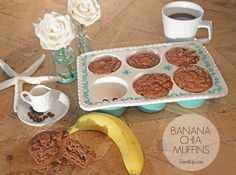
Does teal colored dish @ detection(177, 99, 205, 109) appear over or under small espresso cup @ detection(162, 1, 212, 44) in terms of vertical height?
under

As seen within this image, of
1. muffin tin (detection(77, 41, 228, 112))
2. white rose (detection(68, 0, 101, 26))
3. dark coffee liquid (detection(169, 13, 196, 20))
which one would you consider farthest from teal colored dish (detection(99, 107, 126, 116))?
dark coffee liquid (detection(169, 13, 196, 20))

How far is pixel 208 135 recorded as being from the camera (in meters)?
0.88

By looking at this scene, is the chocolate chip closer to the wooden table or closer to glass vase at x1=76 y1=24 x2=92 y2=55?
the wooden table

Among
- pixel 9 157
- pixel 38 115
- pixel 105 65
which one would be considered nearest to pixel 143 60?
pixel 105 65

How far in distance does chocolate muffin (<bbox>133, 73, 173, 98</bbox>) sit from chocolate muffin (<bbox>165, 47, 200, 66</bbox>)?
7cm

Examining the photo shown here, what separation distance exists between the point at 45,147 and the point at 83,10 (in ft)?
1.20

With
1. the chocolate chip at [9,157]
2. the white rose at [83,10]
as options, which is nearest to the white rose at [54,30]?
the white rose at [83,10]

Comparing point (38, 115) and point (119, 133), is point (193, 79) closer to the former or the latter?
point (119, 133)

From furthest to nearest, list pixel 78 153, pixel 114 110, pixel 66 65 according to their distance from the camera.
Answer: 1. pixel 66 65
2. pixel 114 110
3. pixel 78 153

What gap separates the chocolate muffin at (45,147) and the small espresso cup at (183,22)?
1.47ft

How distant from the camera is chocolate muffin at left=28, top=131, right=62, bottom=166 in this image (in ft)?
2.75

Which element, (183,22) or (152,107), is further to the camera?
(183,22)

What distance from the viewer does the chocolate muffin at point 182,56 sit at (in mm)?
1005

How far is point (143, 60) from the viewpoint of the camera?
40.3 inches
